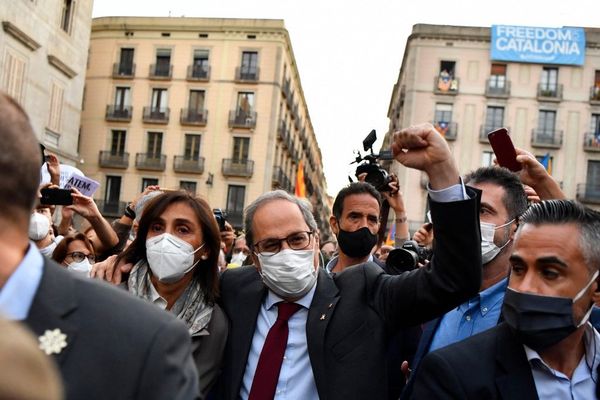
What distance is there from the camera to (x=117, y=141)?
120ft

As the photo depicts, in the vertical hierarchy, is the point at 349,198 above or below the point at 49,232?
above

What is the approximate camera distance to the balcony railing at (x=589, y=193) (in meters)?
32.1

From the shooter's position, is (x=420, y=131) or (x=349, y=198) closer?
(x=420, y=131)

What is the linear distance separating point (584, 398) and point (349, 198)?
2.57 metres

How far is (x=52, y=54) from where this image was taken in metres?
20.2

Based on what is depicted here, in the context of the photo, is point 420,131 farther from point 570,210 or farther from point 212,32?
point 212,32

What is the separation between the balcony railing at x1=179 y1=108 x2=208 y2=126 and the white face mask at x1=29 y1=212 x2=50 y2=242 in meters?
31.6

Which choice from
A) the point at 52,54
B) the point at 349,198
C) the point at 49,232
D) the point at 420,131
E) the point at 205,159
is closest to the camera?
the point at 420,131

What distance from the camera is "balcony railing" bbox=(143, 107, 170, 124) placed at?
36.0m

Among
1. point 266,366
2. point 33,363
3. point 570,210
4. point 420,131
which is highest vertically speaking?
point 420,131

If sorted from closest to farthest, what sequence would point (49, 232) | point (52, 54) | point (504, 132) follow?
point (504, 132) → point (49, 232) → point (52, 54)

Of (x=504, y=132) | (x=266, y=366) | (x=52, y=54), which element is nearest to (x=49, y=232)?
(x=266, y=366)

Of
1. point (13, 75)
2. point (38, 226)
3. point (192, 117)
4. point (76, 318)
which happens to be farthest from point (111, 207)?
point (76, 318)

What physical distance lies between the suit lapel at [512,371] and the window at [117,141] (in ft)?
119
